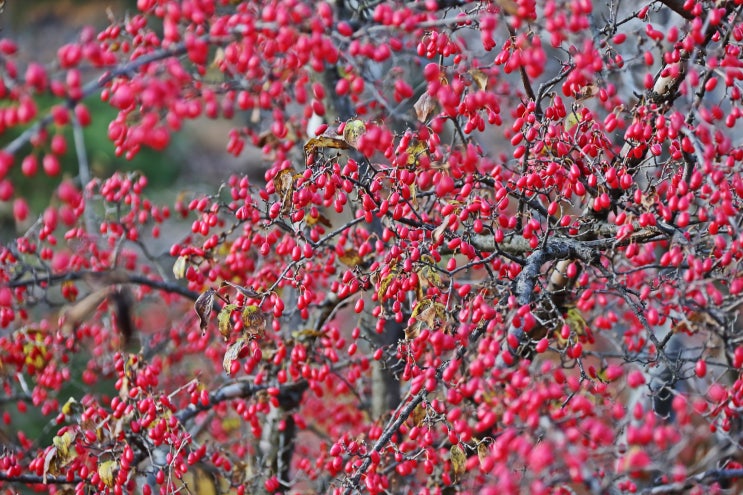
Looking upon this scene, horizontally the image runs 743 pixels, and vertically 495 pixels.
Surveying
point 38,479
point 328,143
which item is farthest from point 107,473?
point 328,143

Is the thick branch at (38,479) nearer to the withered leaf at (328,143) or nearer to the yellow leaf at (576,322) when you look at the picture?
the withered leaf at (328,143)

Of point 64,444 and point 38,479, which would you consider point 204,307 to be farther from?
point 38,479

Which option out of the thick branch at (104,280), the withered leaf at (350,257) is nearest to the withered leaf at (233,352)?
the thick branch at (104,280)

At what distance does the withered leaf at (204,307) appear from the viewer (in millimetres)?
2811

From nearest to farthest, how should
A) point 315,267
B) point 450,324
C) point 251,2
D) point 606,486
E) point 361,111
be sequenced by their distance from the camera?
point 606,486, point 251,2, point 450,324, point 315,267, point 361,111

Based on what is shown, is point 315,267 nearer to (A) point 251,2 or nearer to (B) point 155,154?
(A) point 251,2

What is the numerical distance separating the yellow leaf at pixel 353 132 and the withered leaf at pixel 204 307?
0.80 meters

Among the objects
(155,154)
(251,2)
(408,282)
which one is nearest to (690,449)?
(408,282)

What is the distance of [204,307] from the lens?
2838 mm

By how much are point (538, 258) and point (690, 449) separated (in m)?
3.23

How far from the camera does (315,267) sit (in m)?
3.85

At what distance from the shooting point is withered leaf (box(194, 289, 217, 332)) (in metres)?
2.81

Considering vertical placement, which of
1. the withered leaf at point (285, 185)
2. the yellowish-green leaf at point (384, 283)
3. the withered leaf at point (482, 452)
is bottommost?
the withered leaf at point (482, 452)

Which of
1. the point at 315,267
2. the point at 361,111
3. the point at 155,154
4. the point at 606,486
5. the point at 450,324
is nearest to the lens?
the point at 606,486
